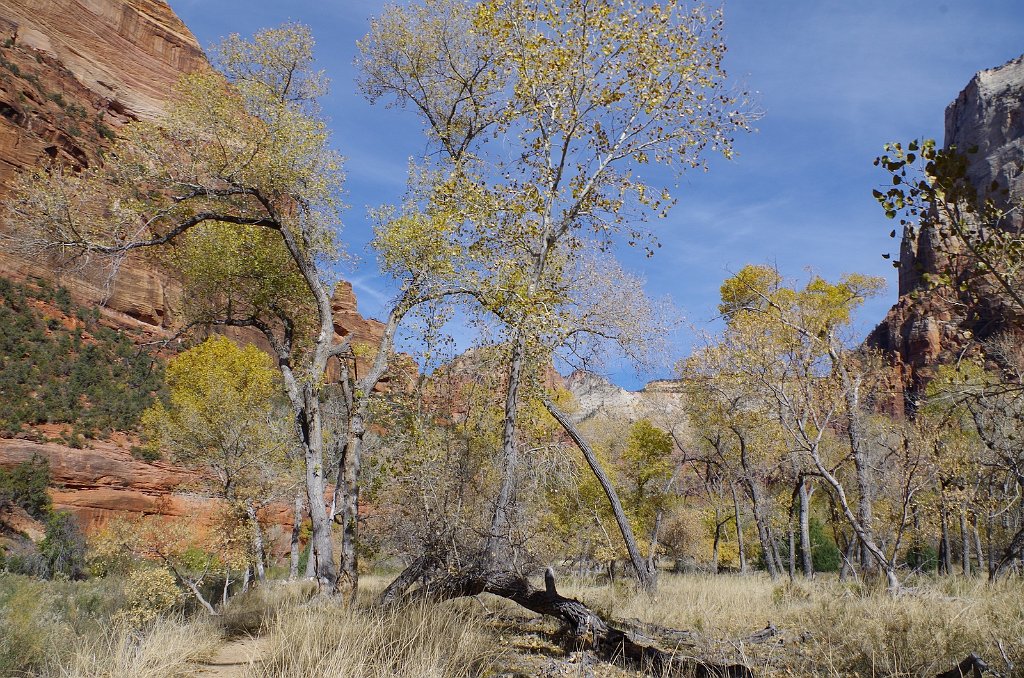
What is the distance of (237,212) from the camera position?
9.45 meters

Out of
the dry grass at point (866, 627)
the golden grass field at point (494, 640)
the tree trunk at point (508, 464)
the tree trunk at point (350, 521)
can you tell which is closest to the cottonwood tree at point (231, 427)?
the tree trunk at point (350, 521)

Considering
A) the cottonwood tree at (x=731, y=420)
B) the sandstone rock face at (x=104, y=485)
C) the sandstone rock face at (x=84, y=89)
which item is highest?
the sandstone rock face at (x=84, y=89)

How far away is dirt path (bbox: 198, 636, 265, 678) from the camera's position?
17.6 ft

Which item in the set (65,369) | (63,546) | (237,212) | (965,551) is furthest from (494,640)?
(65,369)

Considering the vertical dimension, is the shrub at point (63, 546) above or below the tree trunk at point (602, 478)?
below

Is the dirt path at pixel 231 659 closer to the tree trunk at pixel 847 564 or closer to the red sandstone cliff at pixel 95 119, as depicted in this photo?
the tree trunk at pixel 847 564

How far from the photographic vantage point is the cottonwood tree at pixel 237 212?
759 centimetres

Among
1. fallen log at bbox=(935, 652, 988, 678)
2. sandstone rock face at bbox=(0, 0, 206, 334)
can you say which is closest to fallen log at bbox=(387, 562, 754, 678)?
fallen log at bbox=(935, 652, 988, 678)

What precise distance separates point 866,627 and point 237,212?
9.99 m

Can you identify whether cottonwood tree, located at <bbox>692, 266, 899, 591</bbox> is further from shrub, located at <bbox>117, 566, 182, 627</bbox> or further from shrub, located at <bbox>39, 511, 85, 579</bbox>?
shrub, located at <bbox>39, 511, 85, 579</bbox>

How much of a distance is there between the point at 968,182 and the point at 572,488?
21.1ft

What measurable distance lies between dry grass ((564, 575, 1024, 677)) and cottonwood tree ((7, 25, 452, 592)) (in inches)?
194

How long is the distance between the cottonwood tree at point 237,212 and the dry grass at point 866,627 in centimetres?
492

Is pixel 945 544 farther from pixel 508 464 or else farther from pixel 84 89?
pixel 84 89
